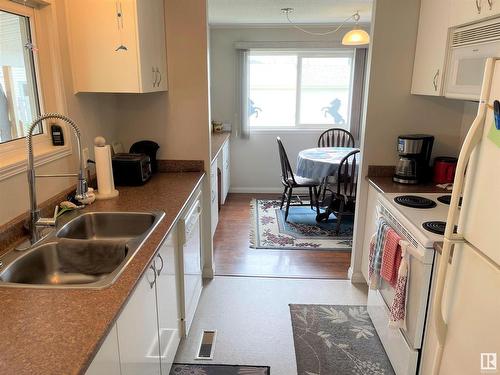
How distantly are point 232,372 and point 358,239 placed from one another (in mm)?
1423

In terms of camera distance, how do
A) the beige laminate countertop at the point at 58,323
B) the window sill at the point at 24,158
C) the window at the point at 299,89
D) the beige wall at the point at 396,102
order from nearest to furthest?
1. the beige laminate countertop at the point at 58,323
2. the window sill at the point at 24,158
3. the beige wall at the point at 396,102
4. the window at the point at 299,89

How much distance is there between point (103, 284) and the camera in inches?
48.5

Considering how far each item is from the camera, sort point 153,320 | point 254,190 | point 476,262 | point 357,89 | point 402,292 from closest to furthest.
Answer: point 476,262
point 153,320
point 402,292
point 357,89
point 254,190

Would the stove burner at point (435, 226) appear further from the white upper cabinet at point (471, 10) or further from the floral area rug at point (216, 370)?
the floral area rug at point (216, 370)

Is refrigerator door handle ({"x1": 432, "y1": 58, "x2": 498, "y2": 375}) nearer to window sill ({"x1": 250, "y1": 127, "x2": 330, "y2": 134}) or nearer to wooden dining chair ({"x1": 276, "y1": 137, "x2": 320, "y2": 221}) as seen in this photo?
wooden dining chair ({"x1": 276, "y1": 137, "x2": 320, "y2": 221})

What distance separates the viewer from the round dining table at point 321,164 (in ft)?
13.1

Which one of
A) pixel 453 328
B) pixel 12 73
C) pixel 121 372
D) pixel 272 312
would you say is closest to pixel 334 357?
pixel 272 312

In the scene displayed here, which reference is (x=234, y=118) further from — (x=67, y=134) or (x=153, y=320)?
(x=153, y=320)

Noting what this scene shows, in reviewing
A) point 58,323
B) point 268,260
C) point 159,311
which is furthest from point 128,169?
point 268,260

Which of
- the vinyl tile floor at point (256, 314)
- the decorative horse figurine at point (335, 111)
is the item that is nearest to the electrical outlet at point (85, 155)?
the vinyl tile floor at point (256, 314)

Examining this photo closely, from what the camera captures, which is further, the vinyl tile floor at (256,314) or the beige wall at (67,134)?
the vinyl tile floor at (256,314)

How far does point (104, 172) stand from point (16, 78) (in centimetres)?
62

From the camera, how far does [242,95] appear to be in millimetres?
5277

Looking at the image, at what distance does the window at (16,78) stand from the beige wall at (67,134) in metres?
0.17
